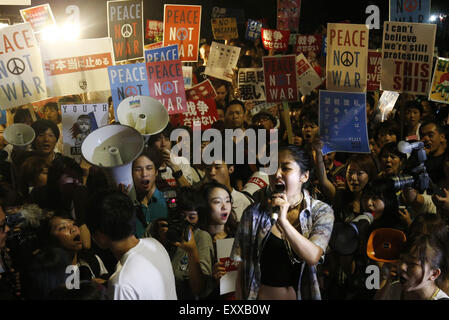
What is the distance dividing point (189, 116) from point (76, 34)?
2.00 metres

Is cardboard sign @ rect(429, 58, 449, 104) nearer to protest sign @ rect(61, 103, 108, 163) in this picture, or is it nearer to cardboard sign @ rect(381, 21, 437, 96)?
cardboard sign @ rect(381, 21, 437, 96)

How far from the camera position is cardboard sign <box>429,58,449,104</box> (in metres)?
5.41

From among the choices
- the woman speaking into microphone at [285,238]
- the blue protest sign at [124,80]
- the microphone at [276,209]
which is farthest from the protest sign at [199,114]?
the microphone at [276,209]

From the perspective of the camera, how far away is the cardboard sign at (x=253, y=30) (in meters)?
10.0

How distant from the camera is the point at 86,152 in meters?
4.08

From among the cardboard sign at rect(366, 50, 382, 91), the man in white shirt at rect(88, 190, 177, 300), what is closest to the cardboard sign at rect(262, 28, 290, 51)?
the cardboard sign at rect(366, 50, 382, 91)

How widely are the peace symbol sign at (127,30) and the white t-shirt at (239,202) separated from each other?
6.78ft

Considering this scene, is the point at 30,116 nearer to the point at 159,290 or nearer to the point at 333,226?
the point at 159,290

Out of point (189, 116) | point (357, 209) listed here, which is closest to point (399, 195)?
point (357, 209)

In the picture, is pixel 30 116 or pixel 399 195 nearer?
Answer: pixel 399 195

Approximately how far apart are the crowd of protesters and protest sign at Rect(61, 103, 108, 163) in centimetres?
15

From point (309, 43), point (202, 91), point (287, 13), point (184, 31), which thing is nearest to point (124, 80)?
point (202, 91)

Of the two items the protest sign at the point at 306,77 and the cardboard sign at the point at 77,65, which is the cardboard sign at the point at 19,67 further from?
the protest sign at the point at 306,77
